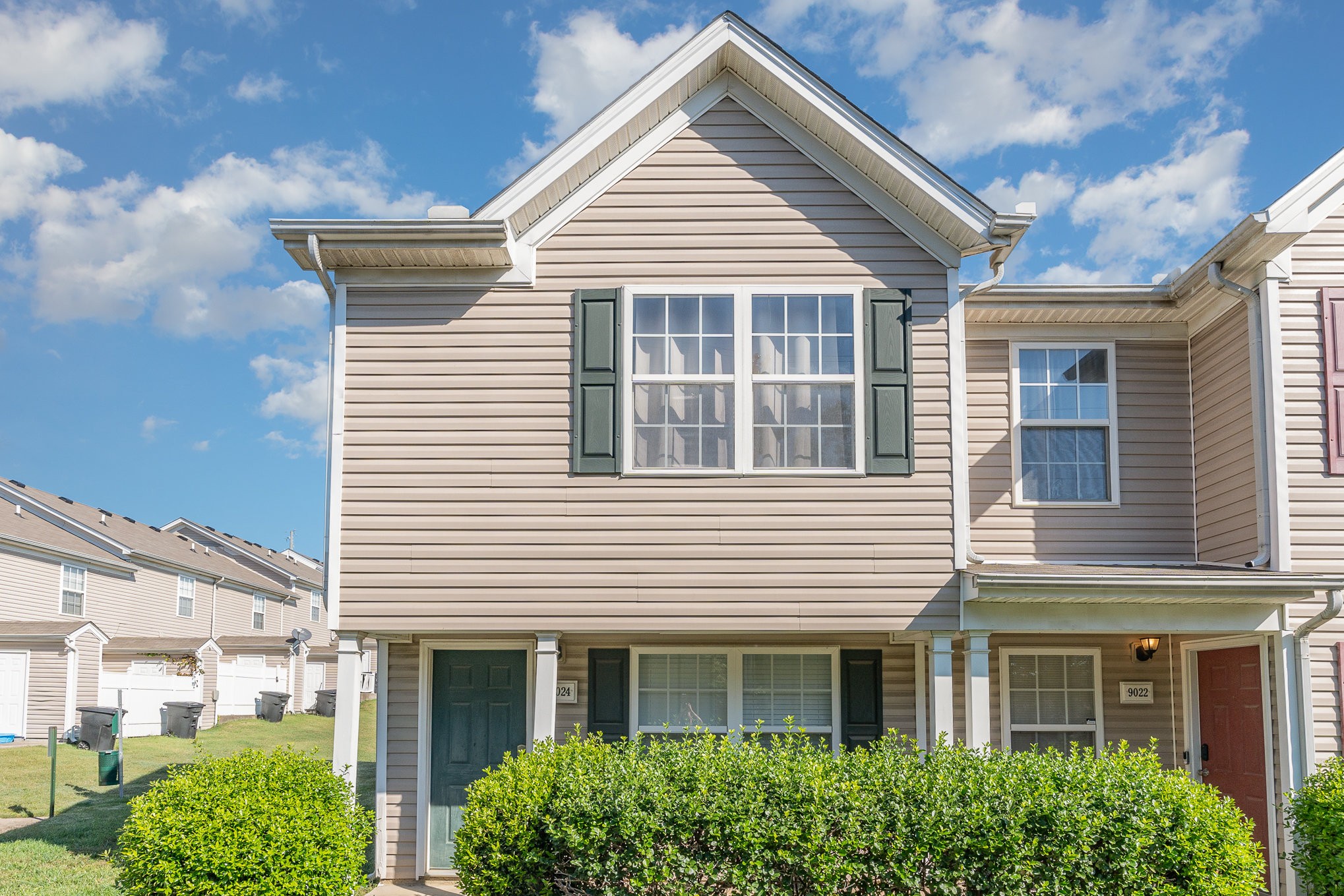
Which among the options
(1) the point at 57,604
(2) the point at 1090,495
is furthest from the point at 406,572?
(1) the point at 57,604

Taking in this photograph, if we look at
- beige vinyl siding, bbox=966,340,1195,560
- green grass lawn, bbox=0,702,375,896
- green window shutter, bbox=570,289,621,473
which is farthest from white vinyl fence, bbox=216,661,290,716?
beige vinyl siding, bbox=966,340,1195,560

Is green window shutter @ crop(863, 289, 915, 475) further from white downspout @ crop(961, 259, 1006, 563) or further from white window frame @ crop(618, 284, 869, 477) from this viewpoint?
white downspout @ crop(961, 259, 1006, 563)

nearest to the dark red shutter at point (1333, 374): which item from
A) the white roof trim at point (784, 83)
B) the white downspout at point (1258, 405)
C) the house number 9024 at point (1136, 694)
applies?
the white downspout at point (1258, 405)

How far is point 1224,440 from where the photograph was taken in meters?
8.97

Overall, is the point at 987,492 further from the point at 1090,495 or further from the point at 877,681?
the point at 877,681

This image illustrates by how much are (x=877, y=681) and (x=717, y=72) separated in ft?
17.7

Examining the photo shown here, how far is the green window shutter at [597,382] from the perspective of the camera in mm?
8047

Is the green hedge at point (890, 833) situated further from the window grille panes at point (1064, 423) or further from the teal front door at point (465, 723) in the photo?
the window grille panes at point (1064, 423)

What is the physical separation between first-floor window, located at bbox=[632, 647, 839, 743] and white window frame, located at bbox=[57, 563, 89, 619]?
20999 mm

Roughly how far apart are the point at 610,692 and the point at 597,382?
Answer: 9.50ft

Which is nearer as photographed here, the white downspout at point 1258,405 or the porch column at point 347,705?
the porch column at point 347,705

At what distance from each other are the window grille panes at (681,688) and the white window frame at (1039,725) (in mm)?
2606

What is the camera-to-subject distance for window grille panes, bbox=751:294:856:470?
811 cm

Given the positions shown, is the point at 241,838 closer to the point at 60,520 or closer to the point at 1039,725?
the point at 1039,725
